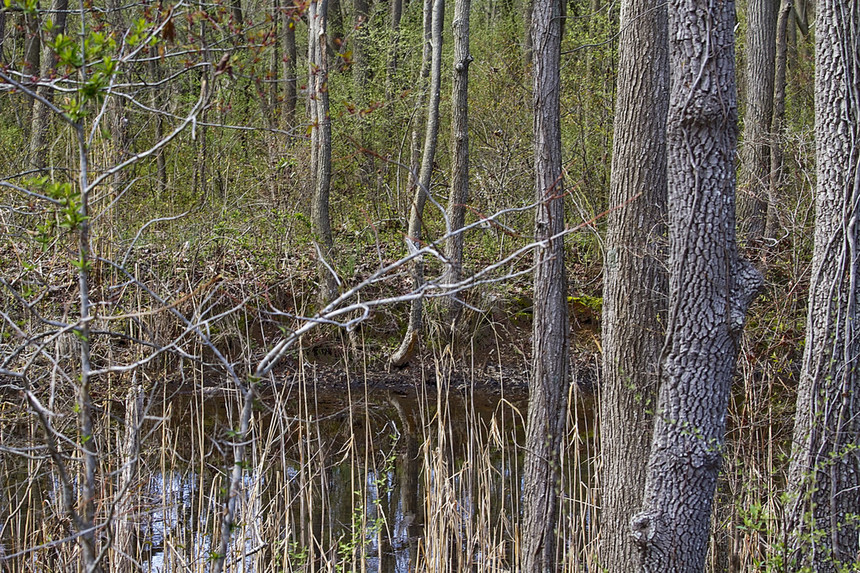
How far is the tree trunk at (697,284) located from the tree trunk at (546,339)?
1.02 metres

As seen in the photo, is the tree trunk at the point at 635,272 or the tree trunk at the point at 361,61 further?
the tree trunk at the point at 361,61

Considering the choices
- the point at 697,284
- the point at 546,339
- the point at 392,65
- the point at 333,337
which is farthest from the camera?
the point at 392,65

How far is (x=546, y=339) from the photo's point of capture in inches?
176

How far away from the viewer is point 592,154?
35.7ft

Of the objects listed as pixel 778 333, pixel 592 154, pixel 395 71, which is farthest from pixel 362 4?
pixel 778 333

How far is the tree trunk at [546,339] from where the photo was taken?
4391 mm

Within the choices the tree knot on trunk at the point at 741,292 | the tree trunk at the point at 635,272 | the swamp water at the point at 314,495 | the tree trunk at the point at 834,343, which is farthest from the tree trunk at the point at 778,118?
the tree knot on trunk at the point at 741,292

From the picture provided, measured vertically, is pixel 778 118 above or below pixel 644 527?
above

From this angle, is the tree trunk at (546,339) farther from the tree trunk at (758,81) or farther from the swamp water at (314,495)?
the tree trunk at (758,81)

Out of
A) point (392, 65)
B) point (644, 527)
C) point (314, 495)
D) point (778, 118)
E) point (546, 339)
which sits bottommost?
point (314, 495)

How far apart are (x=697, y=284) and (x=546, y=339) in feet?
4.14

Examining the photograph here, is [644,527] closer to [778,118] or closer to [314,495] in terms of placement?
[314,495]

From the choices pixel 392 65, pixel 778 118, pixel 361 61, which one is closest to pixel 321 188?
pixel 361 61

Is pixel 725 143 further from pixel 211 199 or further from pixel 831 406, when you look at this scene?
pixel 211 199
